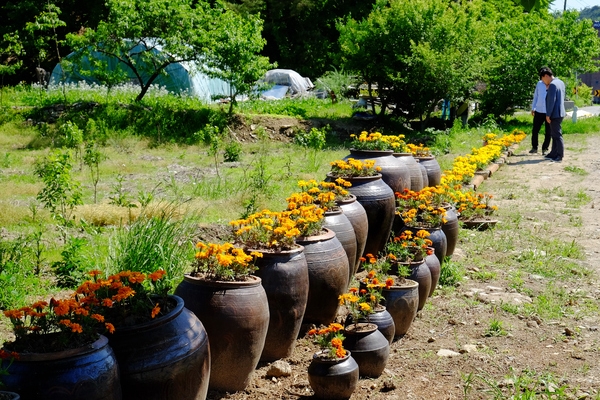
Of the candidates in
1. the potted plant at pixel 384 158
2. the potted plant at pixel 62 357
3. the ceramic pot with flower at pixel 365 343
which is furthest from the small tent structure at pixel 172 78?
the potted plant at pixel 62 357

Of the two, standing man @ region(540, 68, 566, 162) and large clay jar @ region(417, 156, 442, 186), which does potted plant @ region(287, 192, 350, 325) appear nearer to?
large clay jar @ region(417, 156, 442, 186)

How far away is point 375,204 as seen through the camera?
658 cm

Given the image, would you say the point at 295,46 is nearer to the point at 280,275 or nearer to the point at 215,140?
the point at 215,140

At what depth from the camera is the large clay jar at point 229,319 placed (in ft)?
12.9

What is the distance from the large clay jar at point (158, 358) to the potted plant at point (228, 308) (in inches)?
23.4

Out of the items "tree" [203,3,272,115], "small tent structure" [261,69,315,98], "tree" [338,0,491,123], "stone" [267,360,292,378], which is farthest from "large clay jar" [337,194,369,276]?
"small tent structure" [261,69,315,98]

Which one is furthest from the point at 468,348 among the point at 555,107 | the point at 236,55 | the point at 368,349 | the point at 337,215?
the point at 236,55

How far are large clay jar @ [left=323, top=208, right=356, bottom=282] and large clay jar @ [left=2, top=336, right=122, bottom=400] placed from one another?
9.40 feet

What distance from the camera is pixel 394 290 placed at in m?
5.35

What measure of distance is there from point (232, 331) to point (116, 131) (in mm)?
12593

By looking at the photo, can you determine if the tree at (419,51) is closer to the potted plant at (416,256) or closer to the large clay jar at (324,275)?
the potted plant at (416,256)

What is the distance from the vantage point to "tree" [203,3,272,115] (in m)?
16.9

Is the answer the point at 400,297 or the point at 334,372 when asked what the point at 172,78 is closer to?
the point at 400,297

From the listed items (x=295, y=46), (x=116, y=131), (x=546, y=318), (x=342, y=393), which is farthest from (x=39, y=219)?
(x=295, y=46)
